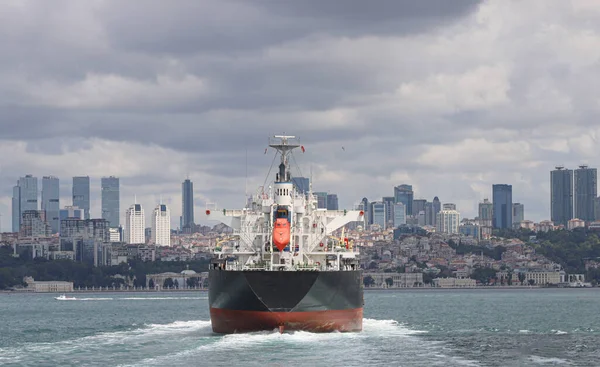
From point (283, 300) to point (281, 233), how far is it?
569 centimetres

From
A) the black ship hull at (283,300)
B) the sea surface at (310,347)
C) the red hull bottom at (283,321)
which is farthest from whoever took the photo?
the red hull bottom at (283,321)

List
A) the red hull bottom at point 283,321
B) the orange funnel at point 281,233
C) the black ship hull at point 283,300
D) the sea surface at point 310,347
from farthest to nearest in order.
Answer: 1. the orange funnel at point 281,233
2. the red hull bottom at point 283,321
3. the black ship hull at point 283,300
4. the sea surface at point 310,347

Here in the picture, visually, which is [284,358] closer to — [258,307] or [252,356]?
[252,356]

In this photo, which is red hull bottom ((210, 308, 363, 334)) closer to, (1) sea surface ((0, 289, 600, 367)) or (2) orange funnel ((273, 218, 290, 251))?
(1) sea surface ((0, 289, 600, 367))

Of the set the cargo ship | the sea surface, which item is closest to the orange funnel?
A: the cargo ship

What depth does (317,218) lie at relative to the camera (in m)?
86.7

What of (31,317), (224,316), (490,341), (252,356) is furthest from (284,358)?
(31,317)

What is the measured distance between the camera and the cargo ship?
251 ft

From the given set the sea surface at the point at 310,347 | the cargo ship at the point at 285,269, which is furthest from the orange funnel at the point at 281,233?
the sea surface at the point at 310,347

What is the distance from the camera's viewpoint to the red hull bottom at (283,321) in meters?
76.6

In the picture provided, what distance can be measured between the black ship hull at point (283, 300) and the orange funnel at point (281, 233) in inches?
152

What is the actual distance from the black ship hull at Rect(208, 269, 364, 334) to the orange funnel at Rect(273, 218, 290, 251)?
3.86m

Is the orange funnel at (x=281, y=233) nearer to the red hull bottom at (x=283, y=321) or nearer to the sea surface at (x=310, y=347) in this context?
the red hull bottom at (x=283, y=321)

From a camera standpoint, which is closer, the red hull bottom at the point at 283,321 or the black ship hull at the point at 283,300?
the black ship hull at the point at 283,300
